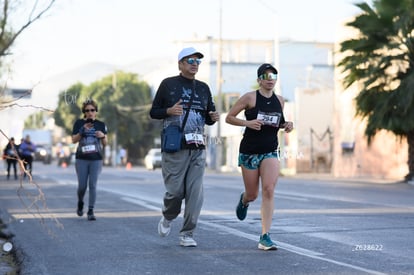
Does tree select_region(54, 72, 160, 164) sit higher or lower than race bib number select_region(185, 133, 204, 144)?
higher

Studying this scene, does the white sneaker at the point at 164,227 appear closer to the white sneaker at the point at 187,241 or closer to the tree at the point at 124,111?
the white sneaker at the point at 187,241

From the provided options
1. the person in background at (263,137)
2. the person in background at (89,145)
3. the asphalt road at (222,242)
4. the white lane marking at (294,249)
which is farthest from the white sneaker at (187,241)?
the person in background at (89,145)

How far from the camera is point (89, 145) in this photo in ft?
48.6

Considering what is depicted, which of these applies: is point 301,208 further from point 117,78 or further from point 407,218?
point 117,78

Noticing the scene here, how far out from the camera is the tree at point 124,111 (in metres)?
85.9

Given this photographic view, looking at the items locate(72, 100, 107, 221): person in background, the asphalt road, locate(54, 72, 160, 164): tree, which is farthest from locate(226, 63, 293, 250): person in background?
locate(54, 72, 160, 164): tree

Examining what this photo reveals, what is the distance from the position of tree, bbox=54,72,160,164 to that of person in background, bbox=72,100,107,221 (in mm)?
67377

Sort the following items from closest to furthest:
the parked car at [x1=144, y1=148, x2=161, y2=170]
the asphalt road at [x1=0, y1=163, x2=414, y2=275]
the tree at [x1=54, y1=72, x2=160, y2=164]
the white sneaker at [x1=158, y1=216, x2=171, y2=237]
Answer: the asphalt road at [x1=0, y1=163, x2=414, y2=275] → the white sneaker at [x1=158, y1=216, x2=171, y2=237] → the parked car at [x1=144, y1=148, x2=161, y2=170] → the tree at [x1=54, y1=72, x2=160, y2=164]

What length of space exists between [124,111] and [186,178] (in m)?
78.1

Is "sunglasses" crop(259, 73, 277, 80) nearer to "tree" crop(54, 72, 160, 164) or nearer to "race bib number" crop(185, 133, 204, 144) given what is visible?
"race bib number" crop(185, 133, 204, 144)

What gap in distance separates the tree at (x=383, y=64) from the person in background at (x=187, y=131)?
70.2ft

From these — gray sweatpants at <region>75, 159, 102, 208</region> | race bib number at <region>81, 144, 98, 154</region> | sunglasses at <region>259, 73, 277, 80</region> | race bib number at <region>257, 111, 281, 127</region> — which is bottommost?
gray sweatpants at <region>75, 159, 102, 208</region>

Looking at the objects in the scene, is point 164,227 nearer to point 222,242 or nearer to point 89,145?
point 222,242

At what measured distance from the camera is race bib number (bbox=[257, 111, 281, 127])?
33.4 ft
